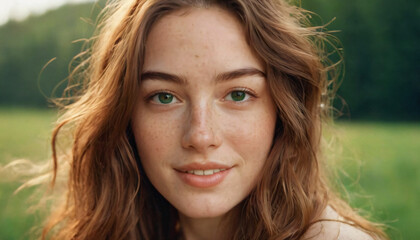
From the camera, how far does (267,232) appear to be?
208cm

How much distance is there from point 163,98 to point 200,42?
0.31 meters

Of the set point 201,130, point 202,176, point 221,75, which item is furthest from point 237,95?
point 202,176

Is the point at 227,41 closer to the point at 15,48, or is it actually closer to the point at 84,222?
the point at 84,222

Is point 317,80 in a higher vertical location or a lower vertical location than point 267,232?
higher

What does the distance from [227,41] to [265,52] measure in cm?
18

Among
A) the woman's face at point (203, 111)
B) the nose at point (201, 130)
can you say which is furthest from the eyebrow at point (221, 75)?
the nose at point (201, 130)

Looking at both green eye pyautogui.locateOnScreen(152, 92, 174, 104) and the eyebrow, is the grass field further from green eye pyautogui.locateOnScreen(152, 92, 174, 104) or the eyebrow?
green eye pyautogui.locateOnScreen(152, 92, 174, 104)

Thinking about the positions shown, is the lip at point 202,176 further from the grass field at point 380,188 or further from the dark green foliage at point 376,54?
the dark green foliage at point 376,54

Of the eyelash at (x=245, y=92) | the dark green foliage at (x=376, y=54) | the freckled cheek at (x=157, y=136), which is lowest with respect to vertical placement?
the freckled cheek at (x=157, y=136)

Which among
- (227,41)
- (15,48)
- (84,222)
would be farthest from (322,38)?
(15,48)

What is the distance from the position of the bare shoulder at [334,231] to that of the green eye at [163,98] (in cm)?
88

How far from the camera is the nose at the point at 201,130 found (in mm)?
1829

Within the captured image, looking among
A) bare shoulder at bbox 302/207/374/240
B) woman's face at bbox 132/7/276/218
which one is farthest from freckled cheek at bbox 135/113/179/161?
bare shoulder at bbox 302/207/374/240

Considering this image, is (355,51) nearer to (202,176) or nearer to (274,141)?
(274,141)
